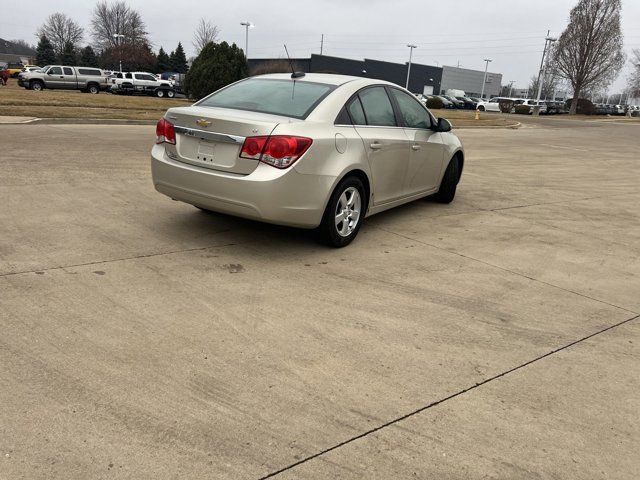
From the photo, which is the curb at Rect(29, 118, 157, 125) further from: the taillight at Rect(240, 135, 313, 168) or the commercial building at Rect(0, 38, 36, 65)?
the commercial building at Rect(0, 38, 36, 65)

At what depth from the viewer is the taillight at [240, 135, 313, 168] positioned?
4586 mm

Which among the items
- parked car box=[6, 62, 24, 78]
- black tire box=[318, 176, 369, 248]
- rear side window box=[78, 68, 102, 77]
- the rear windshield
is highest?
parked car box=[6, 62, 24, 78]

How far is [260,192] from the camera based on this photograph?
4.59 meters

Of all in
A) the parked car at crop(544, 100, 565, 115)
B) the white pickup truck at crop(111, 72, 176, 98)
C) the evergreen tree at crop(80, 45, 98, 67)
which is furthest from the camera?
the evergreen tree at crop(80, 45, 98, 67)

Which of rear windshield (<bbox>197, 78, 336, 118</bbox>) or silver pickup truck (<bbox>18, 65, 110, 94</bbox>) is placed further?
silver pickup truck (<bbox>18, 65, 110, 94</bbox>)

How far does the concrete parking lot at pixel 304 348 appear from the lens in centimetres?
251

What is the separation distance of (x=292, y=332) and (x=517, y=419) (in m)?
1.44

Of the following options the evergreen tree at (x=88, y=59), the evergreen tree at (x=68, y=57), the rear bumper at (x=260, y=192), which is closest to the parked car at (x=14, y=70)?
the evergreen tree at (x=68, y=57)

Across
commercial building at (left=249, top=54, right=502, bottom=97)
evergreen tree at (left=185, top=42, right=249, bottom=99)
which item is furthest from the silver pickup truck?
commercial building at (left=249, top=54, right=502, bottom=97)

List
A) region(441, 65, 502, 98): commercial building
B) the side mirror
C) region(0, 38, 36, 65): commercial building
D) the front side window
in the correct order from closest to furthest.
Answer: the front side window < the side mirror < region(0, 38, 36, 65): commercial building < region(441, 65, 502, 98): commercial building

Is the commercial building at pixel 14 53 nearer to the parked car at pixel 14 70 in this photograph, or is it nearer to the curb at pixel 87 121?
the parked car at pixel 14 70

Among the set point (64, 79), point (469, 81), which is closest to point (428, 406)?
point (64, 79)

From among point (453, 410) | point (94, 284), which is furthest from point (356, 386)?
point (94, 284)

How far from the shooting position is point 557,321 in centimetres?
407
